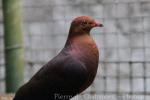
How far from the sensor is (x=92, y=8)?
16.3 feet

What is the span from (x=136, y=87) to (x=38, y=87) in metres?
2.35

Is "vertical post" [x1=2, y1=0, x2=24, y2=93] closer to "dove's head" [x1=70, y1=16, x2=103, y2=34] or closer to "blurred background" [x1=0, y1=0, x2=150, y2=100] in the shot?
"dove's head" [x1=70, y1=16, x2=103, y2=34]

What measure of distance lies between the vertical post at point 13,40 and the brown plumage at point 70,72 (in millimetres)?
664

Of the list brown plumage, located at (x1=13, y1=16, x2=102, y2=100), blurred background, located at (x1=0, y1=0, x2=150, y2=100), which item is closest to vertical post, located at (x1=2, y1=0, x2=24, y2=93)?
brown plumage, located at (x1=13, y1=16, x2=102, y2=100)

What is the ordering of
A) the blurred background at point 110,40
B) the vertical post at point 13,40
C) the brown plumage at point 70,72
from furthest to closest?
the blurred background at point 110,40, the vertical post at point 13,40, the brown plumage at point 70,72

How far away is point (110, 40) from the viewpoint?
4926mm

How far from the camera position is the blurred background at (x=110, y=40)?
485 centimetres

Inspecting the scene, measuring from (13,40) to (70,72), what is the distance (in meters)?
0.80

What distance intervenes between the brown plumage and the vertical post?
66 cm

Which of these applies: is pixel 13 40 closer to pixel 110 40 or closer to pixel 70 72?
pixel 70 72

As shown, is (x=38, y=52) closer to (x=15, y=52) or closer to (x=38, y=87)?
(x=15, y=52)

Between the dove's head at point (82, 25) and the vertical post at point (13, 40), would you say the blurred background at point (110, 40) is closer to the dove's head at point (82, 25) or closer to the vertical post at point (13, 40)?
the vertical post at point (13, 40)

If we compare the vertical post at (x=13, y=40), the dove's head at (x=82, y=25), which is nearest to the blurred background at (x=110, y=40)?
the vertical post at (x=13, y=40)

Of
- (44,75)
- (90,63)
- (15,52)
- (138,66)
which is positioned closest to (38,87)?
(44,75)
